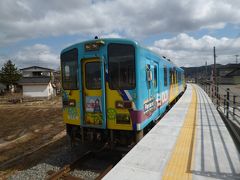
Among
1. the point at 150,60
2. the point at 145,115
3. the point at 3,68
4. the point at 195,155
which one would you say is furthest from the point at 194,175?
the point at 3,68

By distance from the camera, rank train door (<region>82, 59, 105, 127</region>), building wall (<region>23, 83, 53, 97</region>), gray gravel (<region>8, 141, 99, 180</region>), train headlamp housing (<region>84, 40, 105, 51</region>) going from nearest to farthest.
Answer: gray gravel (<region>8, 141, 99, 180</region>) < train headlamp housing (<region>84, 40, 105, 51</region>) < train door (<region>82, 59, 105, 127</region>) < building wall (<region>23, 83, 53, 97</region>)

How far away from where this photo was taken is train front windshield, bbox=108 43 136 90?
5199 mm

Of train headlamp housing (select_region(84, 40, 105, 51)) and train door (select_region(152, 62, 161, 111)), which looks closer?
train headlamp housing (select_region(84, 40, 105, 51))

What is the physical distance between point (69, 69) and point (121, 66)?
1.72 meters

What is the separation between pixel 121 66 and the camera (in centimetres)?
533

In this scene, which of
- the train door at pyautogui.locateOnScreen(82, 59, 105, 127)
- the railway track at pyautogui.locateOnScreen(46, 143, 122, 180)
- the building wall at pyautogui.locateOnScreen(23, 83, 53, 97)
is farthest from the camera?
the building wall at pyautogui.locateOnScreen(23, 83, 53, 97)

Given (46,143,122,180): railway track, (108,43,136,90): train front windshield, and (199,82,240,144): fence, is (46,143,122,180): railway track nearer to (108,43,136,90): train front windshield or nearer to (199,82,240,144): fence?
(108,43,136,90): train front windshield

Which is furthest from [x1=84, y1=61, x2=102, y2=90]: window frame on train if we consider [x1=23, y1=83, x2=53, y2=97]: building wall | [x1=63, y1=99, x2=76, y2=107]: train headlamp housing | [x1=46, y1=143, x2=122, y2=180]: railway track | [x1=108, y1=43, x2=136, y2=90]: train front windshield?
[x1=23, y1=83, x2=53, y2=97]: building wall

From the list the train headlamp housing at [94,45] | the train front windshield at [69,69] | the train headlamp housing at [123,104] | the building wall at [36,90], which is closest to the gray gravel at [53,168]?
the train headlamp housing at [123,104]

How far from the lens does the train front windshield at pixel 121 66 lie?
520 cm

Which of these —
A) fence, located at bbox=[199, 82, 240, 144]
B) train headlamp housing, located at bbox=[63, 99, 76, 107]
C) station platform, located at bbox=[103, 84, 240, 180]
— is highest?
train headlamp housing, located at bbox=[63, 99, 76, 107]

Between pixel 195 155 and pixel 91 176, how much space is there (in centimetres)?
255

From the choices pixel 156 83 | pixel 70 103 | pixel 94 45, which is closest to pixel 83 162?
pixel 70 103

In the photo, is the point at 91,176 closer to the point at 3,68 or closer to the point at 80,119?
the point at 80,119
